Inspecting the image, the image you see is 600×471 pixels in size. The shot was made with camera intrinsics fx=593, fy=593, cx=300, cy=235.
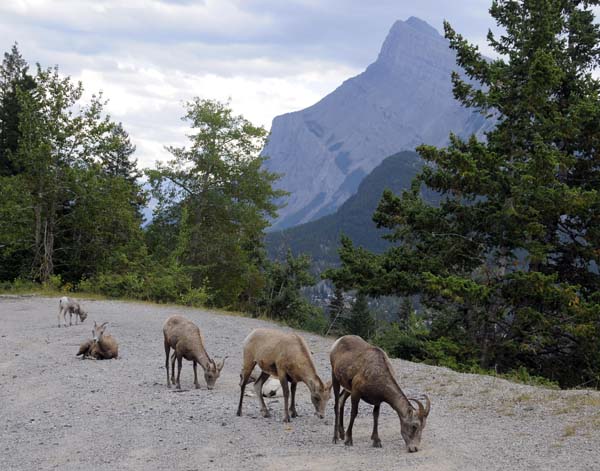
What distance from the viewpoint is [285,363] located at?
954 centimetres

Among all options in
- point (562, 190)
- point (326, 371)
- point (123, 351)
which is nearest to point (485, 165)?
point (562, 190)

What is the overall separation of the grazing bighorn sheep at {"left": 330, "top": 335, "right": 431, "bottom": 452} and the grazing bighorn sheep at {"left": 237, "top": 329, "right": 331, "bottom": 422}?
0.56m

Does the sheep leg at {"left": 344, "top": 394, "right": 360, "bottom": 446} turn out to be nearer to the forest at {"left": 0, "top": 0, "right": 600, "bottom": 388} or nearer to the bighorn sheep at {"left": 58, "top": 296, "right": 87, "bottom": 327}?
the forest at {"left": 0, "top": 0, "right": 600, "bottom": 388}

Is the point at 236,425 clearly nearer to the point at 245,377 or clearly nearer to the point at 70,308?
the point at 245,377

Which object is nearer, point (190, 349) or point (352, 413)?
point (352, 413)

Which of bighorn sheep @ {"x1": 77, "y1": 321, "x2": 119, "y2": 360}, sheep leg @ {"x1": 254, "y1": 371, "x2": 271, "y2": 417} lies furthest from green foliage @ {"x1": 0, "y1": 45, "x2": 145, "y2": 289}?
sheep leg @ {"x1": 254, "y1": 371, "x2": 271, "y2": 417}

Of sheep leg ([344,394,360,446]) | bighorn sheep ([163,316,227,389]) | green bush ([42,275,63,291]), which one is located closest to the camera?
sheep leg ([344,394,360,446])

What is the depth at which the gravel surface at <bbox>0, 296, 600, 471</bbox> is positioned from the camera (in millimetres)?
7754

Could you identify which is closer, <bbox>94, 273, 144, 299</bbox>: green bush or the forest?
the forest

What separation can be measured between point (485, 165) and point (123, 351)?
12897mm

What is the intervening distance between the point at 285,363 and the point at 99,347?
24.7 ft

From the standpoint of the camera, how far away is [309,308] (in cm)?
2933

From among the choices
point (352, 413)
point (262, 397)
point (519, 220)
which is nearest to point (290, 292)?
point (519, 220)

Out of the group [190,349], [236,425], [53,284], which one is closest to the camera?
[236,425]
